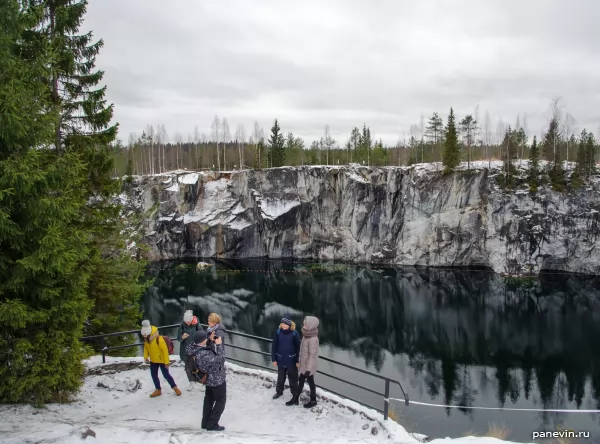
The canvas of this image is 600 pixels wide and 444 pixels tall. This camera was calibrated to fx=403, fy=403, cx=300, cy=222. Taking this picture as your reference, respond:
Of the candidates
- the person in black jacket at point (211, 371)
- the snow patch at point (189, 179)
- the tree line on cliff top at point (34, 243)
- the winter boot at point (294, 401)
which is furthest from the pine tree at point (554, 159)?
the tree line on cliff top at point (34, 243)

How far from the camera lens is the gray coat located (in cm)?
773

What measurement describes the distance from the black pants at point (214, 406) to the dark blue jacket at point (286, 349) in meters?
1.40

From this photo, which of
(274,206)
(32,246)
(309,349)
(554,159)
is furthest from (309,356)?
(554,159)

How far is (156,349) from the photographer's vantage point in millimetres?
8266

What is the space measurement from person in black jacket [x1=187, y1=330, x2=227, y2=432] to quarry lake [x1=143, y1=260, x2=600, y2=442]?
768 cm

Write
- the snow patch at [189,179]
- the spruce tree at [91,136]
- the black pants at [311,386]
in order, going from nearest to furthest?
the black pants at [311,386], the spruce tree at [91,136], the snow patch at [189,179]

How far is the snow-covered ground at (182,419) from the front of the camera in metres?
6.28

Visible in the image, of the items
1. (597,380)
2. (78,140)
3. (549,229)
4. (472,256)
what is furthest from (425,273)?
(78,140)

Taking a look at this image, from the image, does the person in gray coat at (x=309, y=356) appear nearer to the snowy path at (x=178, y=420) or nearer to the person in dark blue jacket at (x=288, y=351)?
the person in dark blue jacket at (x=288, y=351)

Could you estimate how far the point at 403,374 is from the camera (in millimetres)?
20047

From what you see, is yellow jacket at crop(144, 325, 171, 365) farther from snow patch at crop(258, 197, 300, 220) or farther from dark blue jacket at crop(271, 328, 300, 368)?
snow patch at crop(258, 197, 300, 220)

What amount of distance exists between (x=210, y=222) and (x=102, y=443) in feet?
166

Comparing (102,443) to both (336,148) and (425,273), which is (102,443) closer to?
(425,273)

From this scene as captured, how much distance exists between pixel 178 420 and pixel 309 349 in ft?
8.93
